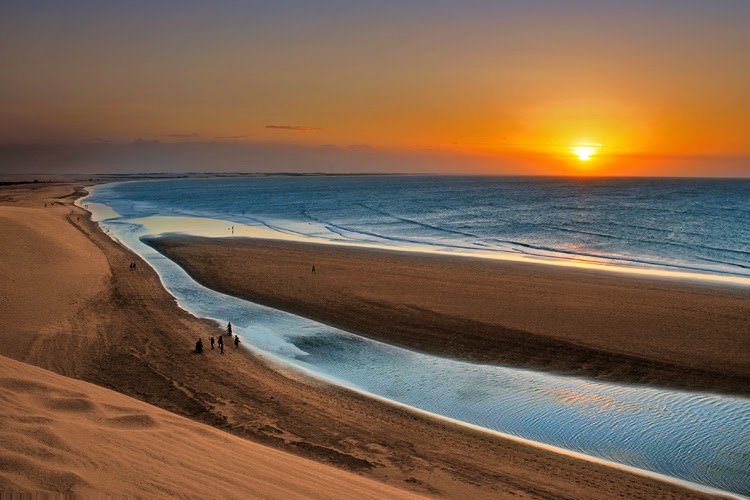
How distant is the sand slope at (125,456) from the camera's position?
686 cm

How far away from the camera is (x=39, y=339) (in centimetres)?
2164

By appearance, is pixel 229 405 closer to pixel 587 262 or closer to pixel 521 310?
pixel 521 310

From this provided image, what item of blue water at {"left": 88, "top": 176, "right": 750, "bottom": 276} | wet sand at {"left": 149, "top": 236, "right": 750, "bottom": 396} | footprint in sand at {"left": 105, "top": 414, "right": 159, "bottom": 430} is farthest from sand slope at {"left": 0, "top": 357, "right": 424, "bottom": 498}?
blue water at {"left": 88, "top": 176, "right": 750, "bottom": 276}

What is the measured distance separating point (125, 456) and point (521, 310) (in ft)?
79.5

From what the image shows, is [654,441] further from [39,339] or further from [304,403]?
[39,339]

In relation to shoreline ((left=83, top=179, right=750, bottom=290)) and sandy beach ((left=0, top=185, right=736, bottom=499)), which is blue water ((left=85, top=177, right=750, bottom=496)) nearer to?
sandy beach ((left=0, top=185, right=736, bottom=499))

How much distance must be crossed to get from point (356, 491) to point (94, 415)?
524 cm

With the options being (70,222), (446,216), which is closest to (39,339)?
(70,222)

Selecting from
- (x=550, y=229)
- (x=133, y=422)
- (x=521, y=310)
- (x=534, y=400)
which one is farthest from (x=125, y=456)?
(x=550, y=229)

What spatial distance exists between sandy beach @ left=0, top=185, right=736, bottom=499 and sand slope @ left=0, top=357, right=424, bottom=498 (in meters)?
0.04

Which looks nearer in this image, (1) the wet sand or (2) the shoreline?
(1) the wet sand

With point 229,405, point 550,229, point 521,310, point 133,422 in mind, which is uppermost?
point 550,229

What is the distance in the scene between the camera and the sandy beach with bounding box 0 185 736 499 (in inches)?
319

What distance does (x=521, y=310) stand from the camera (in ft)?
96.1
